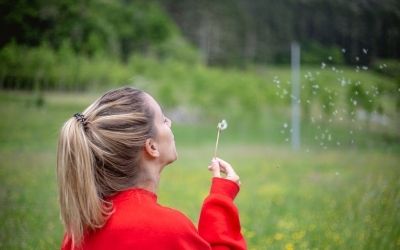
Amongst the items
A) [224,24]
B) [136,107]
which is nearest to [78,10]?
[224,24]

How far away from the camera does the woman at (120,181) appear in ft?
3.97

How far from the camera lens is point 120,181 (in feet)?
4.14

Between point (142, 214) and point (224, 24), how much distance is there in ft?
14.1

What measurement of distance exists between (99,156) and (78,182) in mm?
68

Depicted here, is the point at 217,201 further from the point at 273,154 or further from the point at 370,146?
the point at 273,154

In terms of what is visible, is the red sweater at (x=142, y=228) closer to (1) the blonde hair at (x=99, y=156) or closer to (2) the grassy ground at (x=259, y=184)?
(1) the blonde hair at (x=99, y=156)

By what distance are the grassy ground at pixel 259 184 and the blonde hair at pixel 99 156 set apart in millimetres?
1224

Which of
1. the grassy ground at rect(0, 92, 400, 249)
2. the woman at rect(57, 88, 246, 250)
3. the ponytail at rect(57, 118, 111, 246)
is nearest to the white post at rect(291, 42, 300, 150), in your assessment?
the grassy ground at rect(0, 92, 400, 249)

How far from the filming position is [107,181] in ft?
4.11

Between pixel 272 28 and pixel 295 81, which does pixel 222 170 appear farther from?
pixel 272 28

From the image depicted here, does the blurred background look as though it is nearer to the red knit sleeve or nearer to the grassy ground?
the grassy ground

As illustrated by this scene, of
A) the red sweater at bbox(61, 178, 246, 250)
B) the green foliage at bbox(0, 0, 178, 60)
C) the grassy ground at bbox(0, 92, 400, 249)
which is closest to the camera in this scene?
the red sweater at bbox(61, 178, 246, 250)

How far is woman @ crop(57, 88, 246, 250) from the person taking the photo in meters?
1.21

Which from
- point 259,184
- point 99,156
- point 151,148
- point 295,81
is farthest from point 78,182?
point 295,81
